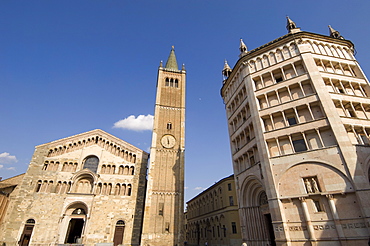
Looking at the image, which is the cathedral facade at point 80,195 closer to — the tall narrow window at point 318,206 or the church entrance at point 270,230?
the church entrance at point 270,230

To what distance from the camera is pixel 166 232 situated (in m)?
27.0

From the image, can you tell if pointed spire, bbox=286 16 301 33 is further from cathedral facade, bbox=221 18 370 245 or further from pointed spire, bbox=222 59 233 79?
pointed spire, bbox=222 59 233 79

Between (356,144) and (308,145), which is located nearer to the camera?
(356,144)

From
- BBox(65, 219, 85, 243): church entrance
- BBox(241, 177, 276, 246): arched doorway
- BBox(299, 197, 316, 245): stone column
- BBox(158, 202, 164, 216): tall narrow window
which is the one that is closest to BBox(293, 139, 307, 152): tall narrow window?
BBox(299, 197, 316, 245): stone column

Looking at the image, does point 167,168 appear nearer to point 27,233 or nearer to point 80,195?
point 80,195

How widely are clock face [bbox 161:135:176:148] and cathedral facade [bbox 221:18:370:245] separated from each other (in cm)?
1154

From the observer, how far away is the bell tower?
2695 centimetres

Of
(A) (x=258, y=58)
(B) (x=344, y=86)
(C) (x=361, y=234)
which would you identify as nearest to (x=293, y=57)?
(A) (x=258, y=58)

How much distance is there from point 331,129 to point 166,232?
22.6 m

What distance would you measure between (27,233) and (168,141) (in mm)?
21271

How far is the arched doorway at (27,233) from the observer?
80.7ft

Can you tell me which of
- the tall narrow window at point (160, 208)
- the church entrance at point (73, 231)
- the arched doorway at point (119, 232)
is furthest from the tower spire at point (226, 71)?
the church entrance at point (73, 231)

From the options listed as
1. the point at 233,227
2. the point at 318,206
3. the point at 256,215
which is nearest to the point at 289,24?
the point at 318,206

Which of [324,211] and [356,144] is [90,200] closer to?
[324,211]
